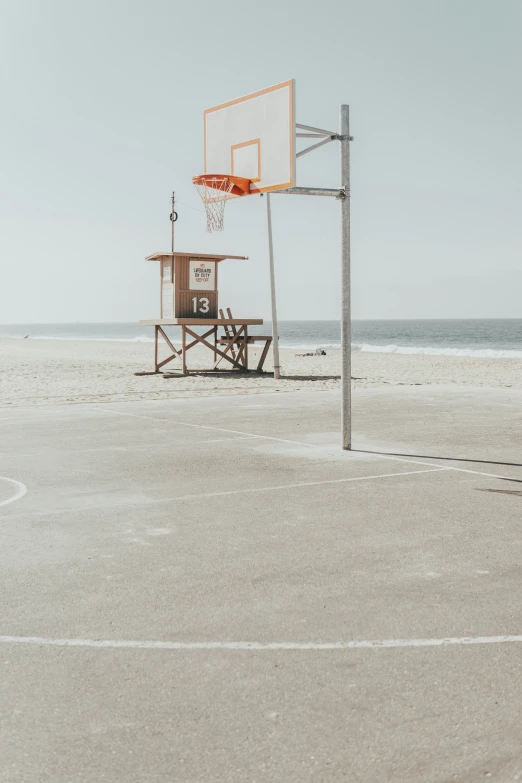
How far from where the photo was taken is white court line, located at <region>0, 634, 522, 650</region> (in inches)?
172

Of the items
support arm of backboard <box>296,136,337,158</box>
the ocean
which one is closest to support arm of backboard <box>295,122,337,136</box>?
support arm of backboard <box>296,136,337,158</box>

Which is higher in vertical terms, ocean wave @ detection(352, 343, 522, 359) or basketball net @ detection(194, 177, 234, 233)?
basketball net @ detection(194, 177, 234, 233)

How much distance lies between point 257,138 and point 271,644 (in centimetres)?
907

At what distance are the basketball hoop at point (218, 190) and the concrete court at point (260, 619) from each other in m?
4.65

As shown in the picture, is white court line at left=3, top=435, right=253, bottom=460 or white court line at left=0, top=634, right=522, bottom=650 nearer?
white court line at left=0, top=634, right=522, bottom=650

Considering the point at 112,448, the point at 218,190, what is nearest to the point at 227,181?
the point at 218,190

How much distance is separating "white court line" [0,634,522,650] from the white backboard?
8015 millimetres

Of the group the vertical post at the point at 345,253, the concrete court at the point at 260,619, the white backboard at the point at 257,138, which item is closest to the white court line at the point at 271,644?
the concrete court at the point at 260,619

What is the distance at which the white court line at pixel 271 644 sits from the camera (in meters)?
4.38

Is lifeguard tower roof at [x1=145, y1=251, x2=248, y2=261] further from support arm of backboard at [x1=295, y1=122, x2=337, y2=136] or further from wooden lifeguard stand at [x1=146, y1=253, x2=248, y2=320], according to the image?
support arm of backboard at [x1=295, y1=122, x2=337, y2=136]

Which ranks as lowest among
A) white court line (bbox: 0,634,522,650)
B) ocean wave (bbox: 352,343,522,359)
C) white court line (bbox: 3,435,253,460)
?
white court line (bbox: 0,634,522,650)

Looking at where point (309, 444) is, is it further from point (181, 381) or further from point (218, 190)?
point (181, 381)

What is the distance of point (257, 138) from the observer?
12.1m

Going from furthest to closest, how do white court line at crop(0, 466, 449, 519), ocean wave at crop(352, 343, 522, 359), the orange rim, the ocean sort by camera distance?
the ocean
ocean wave at crop(352, 343, 522, 359)
the orange rim
white court line at crop(0, 466, 449, 519)
